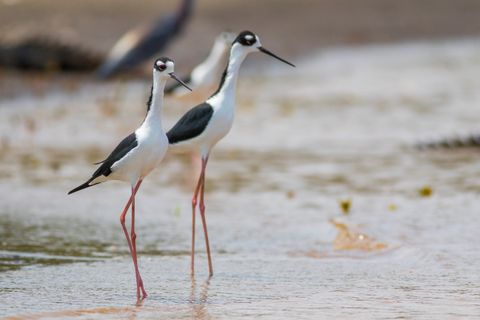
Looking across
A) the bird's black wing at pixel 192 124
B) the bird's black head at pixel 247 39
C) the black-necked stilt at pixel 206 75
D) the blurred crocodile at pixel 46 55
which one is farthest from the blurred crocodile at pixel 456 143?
the blurred crocodile at pixel 46 55

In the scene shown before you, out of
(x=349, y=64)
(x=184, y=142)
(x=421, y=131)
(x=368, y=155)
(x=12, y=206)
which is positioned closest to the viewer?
(x=184, y=142)

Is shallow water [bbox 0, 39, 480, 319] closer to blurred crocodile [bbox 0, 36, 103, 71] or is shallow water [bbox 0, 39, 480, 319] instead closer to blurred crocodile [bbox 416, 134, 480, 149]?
blurred crocodile [bbox 416, 134, 480, 149]

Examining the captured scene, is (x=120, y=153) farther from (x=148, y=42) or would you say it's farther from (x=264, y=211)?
(x=148, y=42)

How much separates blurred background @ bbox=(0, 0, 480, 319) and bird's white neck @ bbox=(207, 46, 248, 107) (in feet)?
2.94

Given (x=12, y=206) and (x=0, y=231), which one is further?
(x=12, y=206)

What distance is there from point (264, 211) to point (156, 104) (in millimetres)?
2299

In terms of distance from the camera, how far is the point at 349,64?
16797 mm

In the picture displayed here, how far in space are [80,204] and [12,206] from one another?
1.55 feet

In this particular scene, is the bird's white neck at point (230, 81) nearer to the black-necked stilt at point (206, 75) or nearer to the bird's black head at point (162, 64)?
the bird's black head at point (162, 64)

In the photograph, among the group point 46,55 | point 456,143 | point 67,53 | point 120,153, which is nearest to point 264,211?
point 120,153

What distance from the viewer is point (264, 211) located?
26.2 feet

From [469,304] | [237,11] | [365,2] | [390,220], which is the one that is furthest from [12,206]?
[365,2]

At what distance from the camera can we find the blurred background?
5.78 m

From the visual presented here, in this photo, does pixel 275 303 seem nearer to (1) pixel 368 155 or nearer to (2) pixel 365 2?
(1) pixel 368 155
